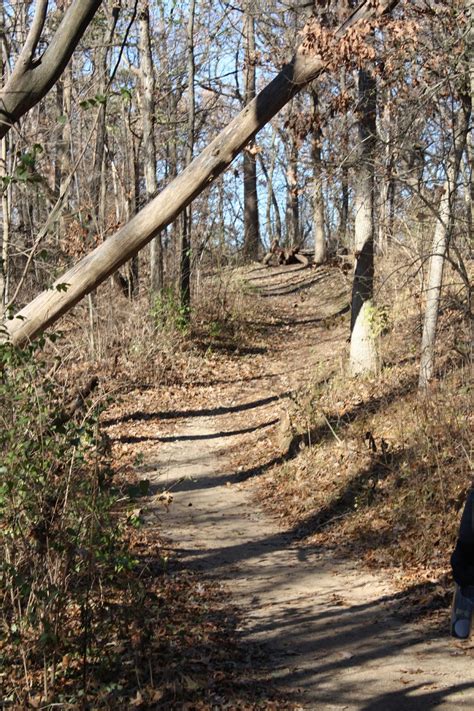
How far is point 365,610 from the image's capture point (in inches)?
283

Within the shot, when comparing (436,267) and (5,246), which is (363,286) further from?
(5,246)

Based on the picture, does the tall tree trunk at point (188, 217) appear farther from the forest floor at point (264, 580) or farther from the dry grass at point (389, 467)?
the dry grass at point (389, 467)

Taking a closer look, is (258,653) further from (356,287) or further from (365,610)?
(356,287)

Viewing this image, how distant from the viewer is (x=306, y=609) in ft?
24.0

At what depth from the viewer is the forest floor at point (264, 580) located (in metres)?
5.57

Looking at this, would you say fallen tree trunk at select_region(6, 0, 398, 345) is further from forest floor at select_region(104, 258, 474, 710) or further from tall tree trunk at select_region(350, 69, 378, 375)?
tall tree trunk at select_region(350, 69, 378, 375)

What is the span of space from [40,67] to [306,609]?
5012 mm

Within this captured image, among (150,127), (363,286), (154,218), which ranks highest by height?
(150,127)

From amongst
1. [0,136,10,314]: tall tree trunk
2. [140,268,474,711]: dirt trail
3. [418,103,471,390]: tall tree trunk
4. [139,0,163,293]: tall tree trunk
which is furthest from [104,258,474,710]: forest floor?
[139,0,163,293]: tall tree trunk

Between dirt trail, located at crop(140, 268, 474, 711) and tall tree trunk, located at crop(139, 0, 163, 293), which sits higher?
tall tree trunk, located at crop(139, 0, 163, 293)

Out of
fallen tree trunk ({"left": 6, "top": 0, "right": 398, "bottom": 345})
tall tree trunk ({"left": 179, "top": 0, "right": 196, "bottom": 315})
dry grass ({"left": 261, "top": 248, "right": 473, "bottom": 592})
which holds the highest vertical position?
tall tree trunk ({"left": 179, "top": 0, "right": 196, "bottom": 315})

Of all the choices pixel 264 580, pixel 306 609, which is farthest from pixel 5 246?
pixel 306 609

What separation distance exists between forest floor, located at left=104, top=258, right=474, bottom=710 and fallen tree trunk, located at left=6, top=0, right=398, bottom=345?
1406mm

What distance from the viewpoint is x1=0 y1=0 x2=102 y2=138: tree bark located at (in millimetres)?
4633
